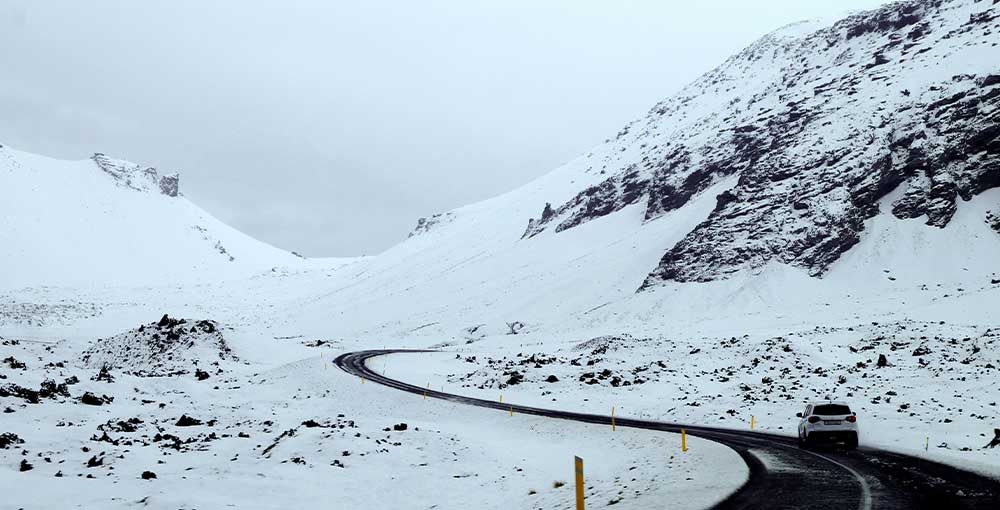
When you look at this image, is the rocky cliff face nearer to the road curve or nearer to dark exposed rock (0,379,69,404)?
the road curve

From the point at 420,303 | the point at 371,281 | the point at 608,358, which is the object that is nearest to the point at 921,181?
the point at 608,358

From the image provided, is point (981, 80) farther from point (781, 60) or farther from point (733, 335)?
point (781, 60)

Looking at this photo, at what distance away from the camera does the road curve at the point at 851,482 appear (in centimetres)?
995

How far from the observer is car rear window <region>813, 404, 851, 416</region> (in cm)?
1950

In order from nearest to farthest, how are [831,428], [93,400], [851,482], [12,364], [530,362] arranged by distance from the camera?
1. [851,482]
2. [831,428]
3. [93,400]
4. [12,364]
5. [530,362]

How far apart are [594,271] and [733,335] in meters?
40.0

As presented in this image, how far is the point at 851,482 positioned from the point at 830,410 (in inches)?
330

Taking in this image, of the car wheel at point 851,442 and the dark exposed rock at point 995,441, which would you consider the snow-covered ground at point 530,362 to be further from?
the car wheel at point 851,442

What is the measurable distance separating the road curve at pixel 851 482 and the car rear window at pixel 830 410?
1.23 metres

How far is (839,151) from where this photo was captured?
282ft

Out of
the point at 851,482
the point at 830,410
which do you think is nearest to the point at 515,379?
the point at 830,410

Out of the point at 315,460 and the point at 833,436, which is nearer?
the point at 315,460

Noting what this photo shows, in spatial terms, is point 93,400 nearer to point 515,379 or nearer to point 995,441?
point 515,379

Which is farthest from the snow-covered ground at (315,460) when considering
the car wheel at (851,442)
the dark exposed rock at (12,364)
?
the car wheel at (851,442)
